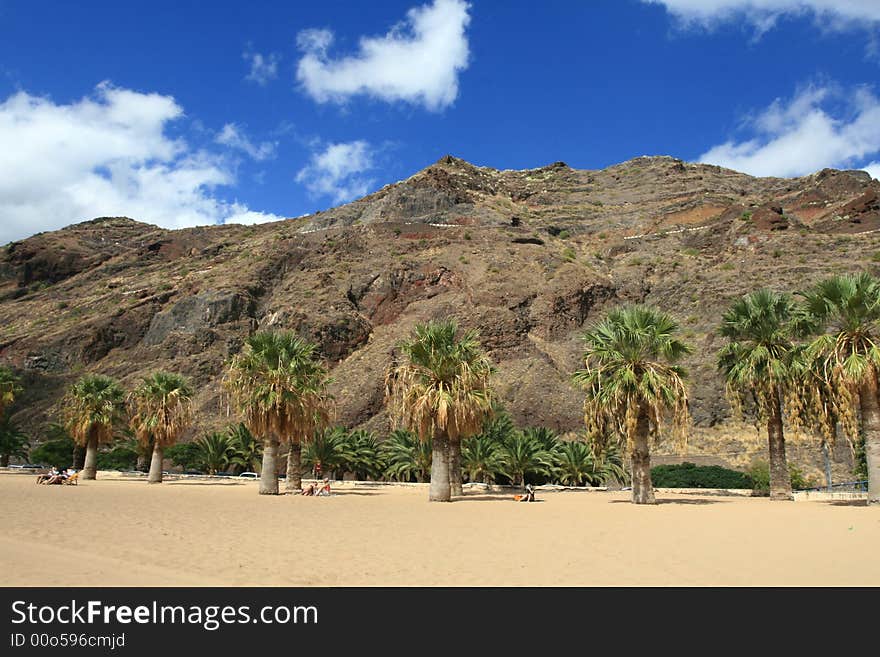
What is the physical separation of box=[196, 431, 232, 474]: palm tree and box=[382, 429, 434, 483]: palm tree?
11.5 meters

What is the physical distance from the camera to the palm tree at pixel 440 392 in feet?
82.2

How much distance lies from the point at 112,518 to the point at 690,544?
505 inches

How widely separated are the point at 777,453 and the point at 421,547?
20.4 meters

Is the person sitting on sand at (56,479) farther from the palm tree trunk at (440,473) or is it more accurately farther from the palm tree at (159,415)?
the palm tree trunk at (440,473)

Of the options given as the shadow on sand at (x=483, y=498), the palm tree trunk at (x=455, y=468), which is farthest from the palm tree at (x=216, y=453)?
the palm tree trunk at (x=455, y=468)

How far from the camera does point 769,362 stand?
84.5ft

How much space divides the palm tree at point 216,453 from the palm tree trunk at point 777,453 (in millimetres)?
32557

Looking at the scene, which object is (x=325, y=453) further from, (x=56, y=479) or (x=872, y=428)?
(x=872, y=428)

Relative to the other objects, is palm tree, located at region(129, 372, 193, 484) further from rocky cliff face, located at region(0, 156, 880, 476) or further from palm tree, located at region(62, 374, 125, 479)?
rocky cliff face, located at region(0, 156, 880, 476)

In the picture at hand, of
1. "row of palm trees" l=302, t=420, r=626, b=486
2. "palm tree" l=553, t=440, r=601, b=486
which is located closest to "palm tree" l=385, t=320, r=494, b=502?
"row of palm trees" l=302, t=420, r=626, b=486

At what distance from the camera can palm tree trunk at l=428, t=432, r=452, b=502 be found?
82.7 feet

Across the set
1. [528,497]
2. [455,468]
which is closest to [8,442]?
[455,468]
